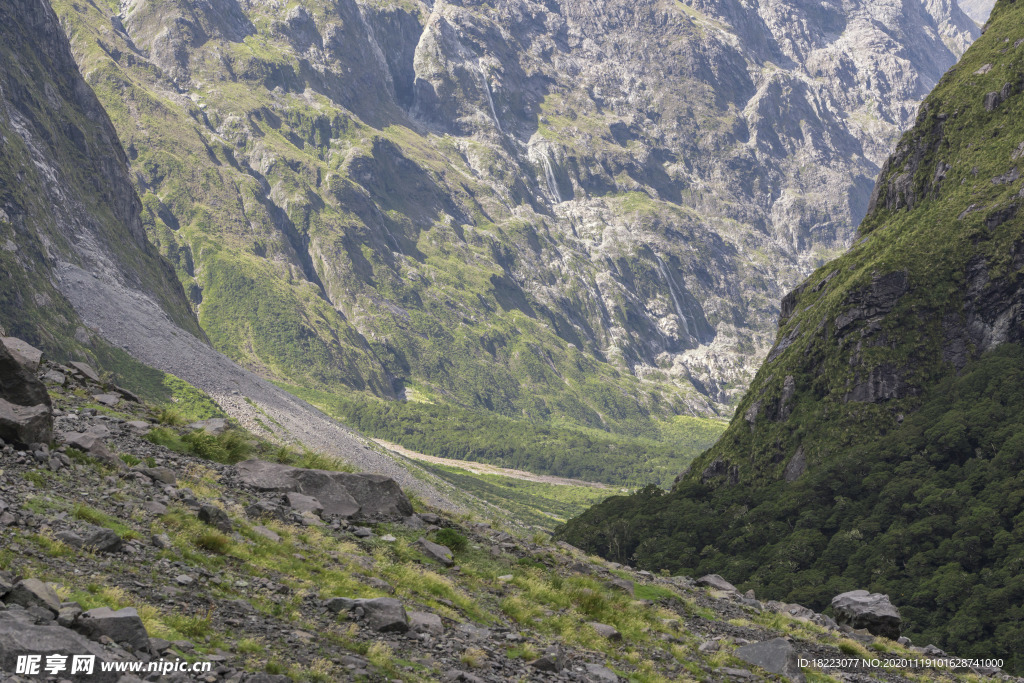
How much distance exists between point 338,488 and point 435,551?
585 cm

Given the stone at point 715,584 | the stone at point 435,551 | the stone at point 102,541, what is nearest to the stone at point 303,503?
the stone at point 435,551

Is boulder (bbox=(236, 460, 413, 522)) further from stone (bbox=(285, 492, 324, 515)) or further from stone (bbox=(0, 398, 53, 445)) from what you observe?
stone (bbox=(0, 398, 53, 445))

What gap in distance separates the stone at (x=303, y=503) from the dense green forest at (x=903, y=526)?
80.6 meters

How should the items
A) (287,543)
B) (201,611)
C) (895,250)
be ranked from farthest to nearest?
(895,250) < (287,543) < (201,611)

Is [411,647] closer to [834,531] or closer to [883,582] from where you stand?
[883,582]

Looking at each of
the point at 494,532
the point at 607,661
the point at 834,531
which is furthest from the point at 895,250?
the point at 607,661

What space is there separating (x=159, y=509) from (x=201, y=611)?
22.3 ft

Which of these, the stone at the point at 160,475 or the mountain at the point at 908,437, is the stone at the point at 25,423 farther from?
the mountain at the point at 908,437

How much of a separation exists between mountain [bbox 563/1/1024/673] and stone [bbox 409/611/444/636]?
275 ft

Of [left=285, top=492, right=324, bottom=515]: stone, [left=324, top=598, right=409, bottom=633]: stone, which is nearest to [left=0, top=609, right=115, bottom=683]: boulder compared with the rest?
[left=324, top=598, right=409, bottom=633]: stone

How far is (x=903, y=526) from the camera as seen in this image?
389 feet

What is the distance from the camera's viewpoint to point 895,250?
563ft

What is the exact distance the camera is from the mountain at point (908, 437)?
349 feet

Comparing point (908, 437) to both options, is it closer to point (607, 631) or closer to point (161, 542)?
point (607, 631)
